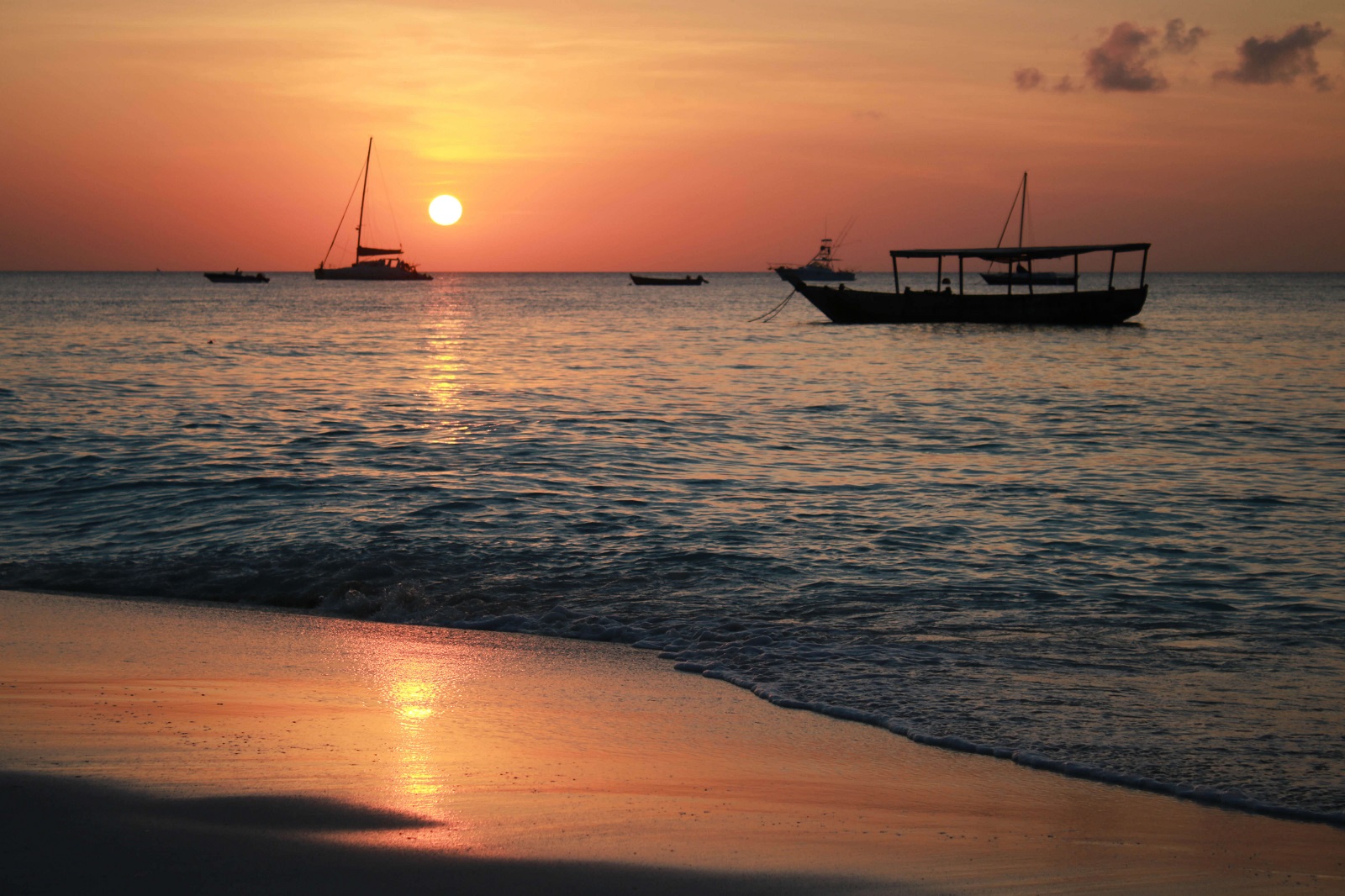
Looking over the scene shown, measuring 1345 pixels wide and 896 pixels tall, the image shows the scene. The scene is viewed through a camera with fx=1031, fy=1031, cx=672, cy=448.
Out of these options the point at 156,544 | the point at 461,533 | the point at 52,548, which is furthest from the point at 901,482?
the point at 52,548

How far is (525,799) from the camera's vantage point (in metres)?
4.32

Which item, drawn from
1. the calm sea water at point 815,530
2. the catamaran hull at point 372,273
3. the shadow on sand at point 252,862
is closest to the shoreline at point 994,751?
the calm sea water at point 815,530

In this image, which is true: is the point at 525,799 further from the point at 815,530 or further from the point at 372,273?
the point at 372,273

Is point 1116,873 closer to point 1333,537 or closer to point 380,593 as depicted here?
point 380,593

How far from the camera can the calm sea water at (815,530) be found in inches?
244

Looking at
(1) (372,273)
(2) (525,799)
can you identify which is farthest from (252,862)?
(1) (372,273)

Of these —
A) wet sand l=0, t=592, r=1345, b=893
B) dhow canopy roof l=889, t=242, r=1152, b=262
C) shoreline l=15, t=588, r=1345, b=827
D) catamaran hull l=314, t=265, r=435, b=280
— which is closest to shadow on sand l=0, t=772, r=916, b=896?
wet sand l=0, t=592, r=1345, b=893

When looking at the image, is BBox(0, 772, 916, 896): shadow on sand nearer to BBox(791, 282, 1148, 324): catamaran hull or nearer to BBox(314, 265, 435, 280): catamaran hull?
BBox(791, 282, 1148, 324): catamaran hull

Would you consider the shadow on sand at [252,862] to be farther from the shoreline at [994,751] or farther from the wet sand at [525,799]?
the shoreline at [994,751]

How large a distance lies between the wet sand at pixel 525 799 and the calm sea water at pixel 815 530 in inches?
28.3

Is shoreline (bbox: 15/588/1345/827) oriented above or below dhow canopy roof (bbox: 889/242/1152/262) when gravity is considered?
below

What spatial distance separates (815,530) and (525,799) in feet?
22.4

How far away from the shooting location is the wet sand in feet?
12.1

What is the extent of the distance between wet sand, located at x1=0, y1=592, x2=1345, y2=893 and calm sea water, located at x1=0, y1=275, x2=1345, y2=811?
719 millimetres
